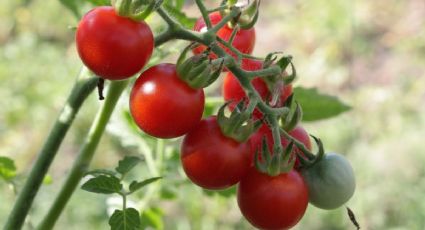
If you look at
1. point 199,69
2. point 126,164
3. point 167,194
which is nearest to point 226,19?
point 199,69

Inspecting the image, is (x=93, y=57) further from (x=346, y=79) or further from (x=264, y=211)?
(x=346, y=79)

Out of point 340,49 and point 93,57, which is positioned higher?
point 93,57

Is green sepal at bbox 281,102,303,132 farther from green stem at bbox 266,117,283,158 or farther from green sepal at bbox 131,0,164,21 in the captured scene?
green sepal at bbox 131,0,164,21

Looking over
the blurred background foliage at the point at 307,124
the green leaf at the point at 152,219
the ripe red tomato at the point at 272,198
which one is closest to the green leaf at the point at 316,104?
the blurred background foliage at the point at 307,124

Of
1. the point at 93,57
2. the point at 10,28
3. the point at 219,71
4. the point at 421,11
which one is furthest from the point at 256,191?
the point at 421,11

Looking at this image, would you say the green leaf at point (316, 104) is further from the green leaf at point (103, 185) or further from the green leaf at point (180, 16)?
the green leaf at point (103, 185)

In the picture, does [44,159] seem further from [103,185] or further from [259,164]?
[259,164]
